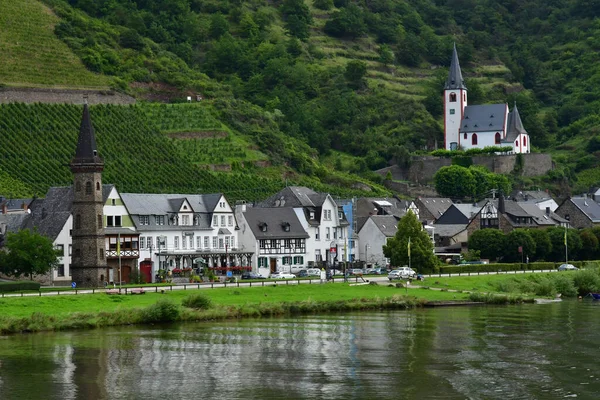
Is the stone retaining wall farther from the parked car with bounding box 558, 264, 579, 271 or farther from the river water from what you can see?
the river water

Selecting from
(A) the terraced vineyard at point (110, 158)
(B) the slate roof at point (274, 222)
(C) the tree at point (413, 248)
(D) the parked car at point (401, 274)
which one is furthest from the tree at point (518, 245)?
(A) the terraced vineyard at point (110, 158)

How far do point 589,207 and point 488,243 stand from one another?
26.5 meters

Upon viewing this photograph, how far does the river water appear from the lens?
55219mm

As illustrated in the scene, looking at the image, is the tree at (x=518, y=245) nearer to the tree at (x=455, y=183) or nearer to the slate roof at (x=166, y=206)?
the slate roof at (x=166, y=206)

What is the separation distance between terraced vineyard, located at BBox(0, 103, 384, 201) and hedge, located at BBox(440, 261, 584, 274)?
27489mm

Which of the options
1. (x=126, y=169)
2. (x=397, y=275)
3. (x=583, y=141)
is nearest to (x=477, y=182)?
(x=583, y=141)

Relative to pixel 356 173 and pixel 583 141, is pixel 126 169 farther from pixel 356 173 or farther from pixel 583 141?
pixel 583 141

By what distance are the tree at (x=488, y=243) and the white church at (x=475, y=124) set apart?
59104 millimetres

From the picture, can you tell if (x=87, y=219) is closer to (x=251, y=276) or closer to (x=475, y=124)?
(x=251, y=276)

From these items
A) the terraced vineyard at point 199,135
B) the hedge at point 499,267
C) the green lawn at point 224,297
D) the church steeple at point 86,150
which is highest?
the terraced vineyard at point 199,135

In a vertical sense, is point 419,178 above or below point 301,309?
above

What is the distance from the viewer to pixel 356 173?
566ft

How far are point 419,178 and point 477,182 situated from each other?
14862 millimetres

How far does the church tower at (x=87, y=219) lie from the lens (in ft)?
301
